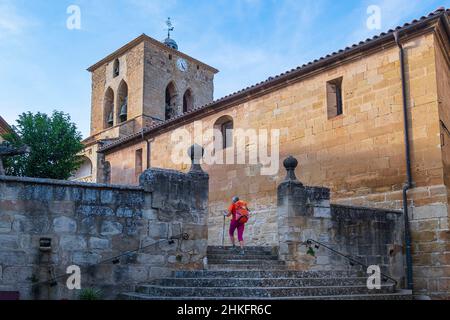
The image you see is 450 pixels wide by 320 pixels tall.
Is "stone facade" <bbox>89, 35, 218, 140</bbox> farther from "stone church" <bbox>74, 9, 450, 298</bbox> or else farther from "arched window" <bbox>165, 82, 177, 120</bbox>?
"stone church" <bbox>74, 9, 450, 298</bbox>

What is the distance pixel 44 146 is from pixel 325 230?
1195 cm

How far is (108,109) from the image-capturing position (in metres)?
35.3

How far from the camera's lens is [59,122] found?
64.1 ft

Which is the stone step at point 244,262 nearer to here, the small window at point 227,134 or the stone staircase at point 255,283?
the stone staircase at point 255,283

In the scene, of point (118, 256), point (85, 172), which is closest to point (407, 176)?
point (118, 256)

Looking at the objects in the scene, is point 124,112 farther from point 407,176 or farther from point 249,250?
point 249,250

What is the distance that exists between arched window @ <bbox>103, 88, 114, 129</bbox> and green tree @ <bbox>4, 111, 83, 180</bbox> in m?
15.0

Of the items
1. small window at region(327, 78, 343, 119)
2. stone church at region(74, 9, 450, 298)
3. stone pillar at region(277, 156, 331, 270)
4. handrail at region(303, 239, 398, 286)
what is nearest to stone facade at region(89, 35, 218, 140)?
stone church at region(74, 9, 450, 298)

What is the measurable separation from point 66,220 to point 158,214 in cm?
165

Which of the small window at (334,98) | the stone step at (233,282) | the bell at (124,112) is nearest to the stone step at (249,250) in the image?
the stone step at (233,282)

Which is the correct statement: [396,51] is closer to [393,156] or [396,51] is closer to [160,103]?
[393,156]

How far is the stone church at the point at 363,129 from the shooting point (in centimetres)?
1236
